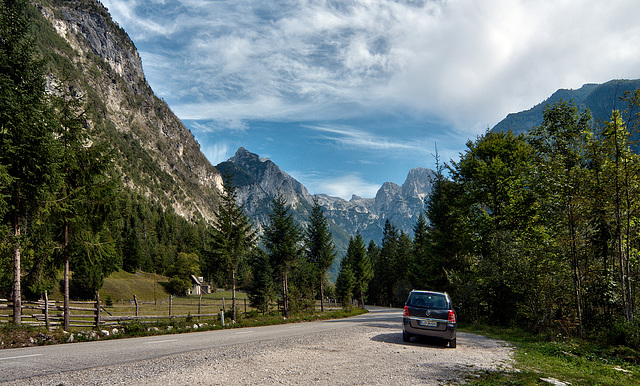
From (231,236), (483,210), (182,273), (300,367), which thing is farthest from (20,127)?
(182,273)

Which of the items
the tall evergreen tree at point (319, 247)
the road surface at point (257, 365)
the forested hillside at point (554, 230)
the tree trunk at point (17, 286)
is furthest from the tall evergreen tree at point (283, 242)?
the road surface at point (257, 365)

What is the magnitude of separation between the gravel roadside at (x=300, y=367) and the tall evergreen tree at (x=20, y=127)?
10666 millimetres

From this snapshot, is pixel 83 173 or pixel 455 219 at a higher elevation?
pixel 83 173

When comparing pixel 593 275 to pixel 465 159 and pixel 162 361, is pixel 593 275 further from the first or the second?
pixel 162 361

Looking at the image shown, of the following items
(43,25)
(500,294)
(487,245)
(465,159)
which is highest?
(43,25)

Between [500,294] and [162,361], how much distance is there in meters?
19.7

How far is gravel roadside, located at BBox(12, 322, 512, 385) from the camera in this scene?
591 cm

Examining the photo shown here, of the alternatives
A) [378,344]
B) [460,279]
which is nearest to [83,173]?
[378,344]

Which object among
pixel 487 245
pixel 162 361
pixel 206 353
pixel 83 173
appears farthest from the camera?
pixel 487 245

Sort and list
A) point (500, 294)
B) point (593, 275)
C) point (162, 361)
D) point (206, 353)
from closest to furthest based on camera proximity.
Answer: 1. point (162, 361)
2. point (206, 353)
3. point (593, 275)
4. point (500, 294)

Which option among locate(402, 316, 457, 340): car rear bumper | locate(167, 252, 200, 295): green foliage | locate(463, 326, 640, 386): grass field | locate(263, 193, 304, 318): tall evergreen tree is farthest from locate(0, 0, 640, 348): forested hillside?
locate(167, 252, 200, 295): green foliage

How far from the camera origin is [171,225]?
13000cm

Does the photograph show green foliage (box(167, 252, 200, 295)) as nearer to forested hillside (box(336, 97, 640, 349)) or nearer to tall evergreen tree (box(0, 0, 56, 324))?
forested hillside (box(336, 97, 640, 349))

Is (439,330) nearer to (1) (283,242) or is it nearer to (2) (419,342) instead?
(2) (419,342)
